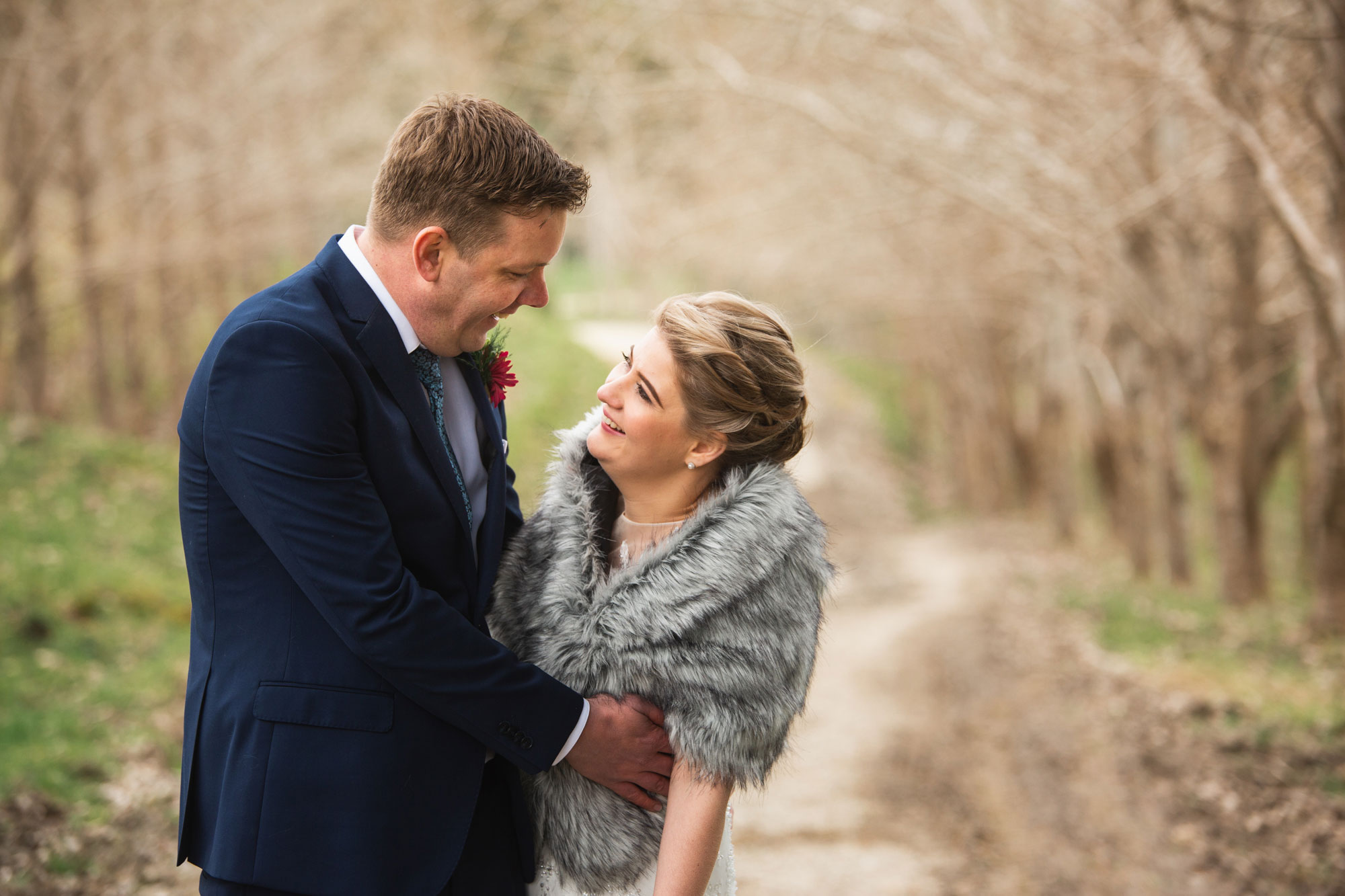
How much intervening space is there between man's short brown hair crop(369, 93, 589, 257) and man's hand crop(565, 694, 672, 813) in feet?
2.90

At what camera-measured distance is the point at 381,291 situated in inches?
76.2

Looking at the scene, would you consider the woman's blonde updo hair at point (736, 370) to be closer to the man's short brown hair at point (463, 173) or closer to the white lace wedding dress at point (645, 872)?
the white lace wedding dress at point (645, 872)

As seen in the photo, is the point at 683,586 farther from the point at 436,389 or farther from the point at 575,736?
the point at 436,389

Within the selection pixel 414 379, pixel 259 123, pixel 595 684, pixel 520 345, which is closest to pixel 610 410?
pixel 414 379

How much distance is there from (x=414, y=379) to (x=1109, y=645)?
788cm

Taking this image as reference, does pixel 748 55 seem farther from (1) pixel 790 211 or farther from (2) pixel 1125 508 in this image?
(2) pixel 1125 508

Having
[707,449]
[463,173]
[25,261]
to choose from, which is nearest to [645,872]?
[707,449]

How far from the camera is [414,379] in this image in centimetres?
192

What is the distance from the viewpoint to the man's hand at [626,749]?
1943mm

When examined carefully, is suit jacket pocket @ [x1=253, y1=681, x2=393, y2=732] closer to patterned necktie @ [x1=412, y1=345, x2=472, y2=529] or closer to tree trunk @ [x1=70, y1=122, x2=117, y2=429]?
patterned necktie @ [x1=412, y1=345, x2=472, y2=529]

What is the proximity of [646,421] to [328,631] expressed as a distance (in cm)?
72

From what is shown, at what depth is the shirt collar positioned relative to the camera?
193cm

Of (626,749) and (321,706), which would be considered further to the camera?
(626,749)

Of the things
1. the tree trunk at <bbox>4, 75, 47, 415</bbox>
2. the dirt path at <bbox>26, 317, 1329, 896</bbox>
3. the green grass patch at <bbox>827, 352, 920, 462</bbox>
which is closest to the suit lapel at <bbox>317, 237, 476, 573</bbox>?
the dirt path at <bbox>26, 317, 1329, 896</bbox>
